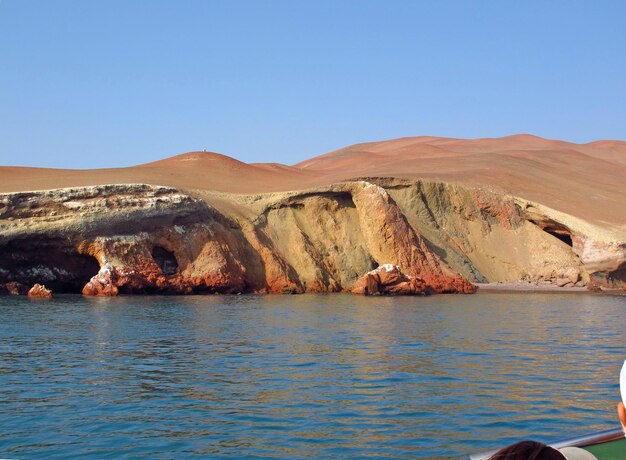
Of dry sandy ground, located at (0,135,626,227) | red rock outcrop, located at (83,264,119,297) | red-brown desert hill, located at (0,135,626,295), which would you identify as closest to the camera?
red rock outcrop, located at (83,264,119,297)

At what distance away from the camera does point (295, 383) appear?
49.3ft

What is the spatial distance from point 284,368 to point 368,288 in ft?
71.2

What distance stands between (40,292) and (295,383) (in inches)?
832

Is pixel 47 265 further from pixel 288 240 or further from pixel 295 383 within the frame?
pixel 295 383

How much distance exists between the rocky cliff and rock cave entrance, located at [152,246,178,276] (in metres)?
0.08

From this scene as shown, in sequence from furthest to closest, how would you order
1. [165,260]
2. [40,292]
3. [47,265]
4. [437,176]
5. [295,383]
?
[437,176] < [165,260] < [47,265] < [40,292] < [295,383]

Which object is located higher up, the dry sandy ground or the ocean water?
the dry sandy ground

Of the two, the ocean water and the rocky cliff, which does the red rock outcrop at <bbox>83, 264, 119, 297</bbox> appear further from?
the ocean water

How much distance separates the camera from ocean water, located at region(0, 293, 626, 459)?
11.1 m

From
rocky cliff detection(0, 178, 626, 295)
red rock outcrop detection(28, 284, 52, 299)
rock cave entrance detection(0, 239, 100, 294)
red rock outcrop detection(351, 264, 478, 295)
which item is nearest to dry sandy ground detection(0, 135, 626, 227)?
rocky cliff detection(0, 178, 626, 295)

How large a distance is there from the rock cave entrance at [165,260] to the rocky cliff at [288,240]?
8 cm

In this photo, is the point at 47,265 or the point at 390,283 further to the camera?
the point at 390,283

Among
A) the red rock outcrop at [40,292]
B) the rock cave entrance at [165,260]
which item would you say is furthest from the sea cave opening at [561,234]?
the red rock outcrop at [40,292]

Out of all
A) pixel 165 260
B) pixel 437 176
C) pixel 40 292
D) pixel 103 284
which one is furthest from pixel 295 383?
pixel 437 176
